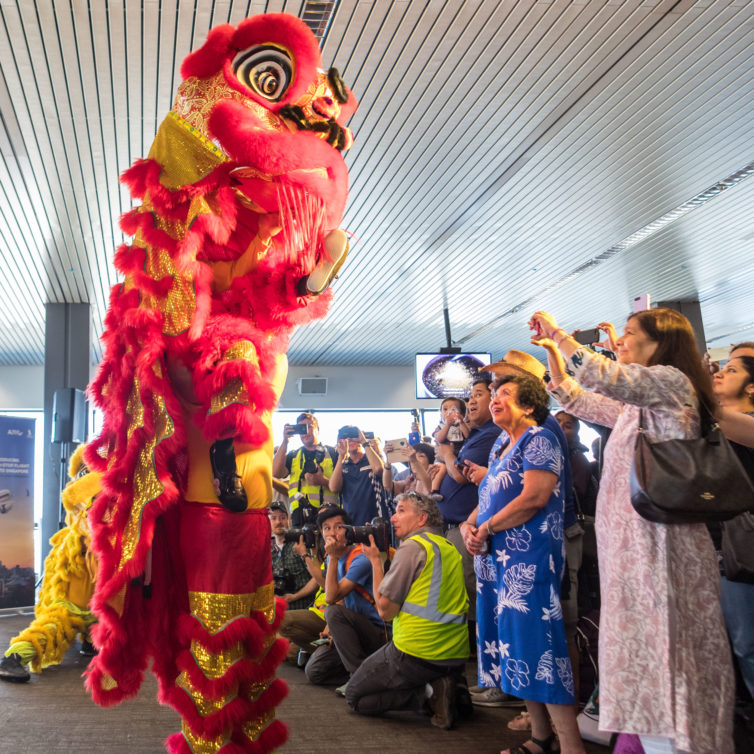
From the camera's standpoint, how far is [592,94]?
15.6ft

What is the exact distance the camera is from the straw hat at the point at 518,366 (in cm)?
304

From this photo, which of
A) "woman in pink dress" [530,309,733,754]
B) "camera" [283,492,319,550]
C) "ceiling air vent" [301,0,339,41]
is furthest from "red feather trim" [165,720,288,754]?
"ceiling air vent" [301,0,339,41]

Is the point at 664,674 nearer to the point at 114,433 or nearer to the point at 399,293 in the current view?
the point at 114,433

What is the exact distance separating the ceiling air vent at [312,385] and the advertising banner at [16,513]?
678 cm

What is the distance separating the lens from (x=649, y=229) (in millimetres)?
7312

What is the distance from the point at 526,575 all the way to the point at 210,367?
137 cm

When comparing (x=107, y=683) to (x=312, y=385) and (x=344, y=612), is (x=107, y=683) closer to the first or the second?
(x=344, y=612)

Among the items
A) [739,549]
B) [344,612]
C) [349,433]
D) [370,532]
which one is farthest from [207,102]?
[349,433]

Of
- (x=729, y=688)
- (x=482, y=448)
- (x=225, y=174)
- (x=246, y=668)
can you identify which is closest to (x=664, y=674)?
(x=729, y=688)

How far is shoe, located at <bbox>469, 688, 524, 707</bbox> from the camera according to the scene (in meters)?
3.45

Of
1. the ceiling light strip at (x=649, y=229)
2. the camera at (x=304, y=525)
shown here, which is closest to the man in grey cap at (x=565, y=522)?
the camera at (x=304, y=525)

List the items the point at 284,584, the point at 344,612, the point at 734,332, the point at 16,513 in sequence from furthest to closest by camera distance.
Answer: the point at 734,332 → the point at 16,513 → the point at 284,584 → the point at 344,612

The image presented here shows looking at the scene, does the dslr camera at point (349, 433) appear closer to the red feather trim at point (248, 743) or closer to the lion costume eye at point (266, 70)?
the red feather trim at point (248, 743)

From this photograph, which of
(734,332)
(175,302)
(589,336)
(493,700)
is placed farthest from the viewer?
(734,332)
